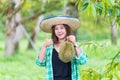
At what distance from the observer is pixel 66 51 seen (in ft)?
14.1

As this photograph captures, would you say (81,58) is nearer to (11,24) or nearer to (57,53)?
(57,53)

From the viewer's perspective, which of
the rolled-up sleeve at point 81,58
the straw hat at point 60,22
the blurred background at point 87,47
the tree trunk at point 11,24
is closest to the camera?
the blurred background at point 87,47

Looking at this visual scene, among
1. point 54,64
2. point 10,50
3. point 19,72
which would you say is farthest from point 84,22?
point 54,64

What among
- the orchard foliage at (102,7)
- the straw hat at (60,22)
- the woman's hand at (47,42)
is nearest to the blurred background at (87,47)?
the orchard foliage at (102,7)

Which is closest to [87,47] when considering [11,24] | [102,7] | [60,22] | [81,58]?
[102,7]

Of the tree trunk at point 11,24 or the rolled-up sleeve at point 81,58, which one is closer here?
the rolled-up sleeve at point 81,58

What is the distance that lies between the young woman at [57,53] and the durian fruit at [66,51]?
9.9 inches

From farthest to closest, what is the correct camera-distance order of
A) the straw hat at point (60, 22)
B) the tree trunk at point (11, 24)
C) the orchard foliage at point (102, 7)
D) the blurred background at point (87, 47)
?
1. the tree trunk at point (11, 24)
2. the straw hat at point (60, 22)
3. the blurred background at point (87, 47)
4. the orchard foliage at point (102, 7)

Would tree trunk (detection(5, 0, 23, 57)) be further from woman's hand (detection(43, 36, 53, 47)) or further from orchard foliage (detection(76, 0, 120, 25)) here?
orchard foliage (detection(76, 0, 120, 25))

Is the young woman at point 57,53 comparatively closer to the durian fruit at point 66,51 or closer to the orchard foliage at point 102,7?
the durian fruit at point 66,51

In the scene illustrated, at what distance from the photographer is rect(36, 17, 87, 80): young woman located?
15.5 feet

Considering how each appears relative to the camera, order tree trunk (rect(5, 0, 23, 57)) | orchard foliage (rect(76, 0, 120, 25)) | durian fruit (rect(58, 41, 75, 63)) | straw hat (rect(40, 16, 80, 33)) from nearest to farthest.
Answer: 1. orchard foliage (rect(76, 0, 120, 25))
2. durian fruit (rect(58, 41, 75, 63))
3. straw hat (rect(40, 16, 80, 33))
4. tree trunk (rect(5, 0, 23, 57))

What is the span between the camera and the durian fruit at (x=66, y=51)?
14.0 ft

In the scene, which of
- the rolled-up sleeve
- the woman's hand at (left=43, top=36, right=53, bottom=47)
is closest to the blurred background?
the rolled-up sleeve
